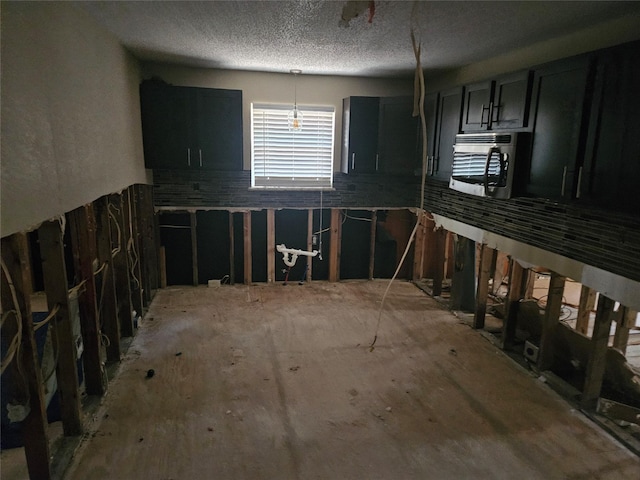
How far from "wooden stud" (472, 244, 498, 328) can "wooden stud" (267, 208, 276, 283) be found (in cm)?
233

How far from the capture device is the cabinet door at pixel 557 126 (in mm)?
2479

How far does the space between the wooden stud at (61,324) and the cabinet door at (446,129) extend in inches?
124

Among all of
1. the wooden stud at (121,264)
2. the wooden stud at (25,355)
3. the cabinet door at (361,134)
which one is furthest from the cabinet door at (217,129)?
the wooden stud at (25,355)

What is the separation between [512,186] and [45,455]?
3114mm

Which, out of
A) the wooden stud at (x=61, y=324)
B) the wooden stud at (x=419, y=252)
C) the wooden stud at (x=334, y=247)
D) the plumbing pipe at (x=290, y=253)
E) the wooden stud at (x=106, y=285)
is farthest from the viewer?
the wooden stud at (x=419, y=252)

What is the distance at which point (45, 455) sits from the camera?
1933mm

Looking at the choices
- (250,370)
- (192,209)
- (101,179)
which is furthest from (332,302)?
(101,179)

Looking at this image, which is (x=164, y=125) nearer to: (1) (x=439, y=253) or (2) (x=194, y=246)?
(2) (x=194, y=246)

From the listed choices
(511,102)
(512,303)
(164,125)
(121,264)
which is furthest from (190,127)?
(512,303)

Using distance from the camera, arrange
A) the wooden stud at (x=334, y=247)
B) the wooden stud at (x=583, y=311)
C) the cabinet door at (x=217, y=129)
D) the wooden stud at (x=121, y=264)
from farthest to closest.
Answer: the wooden stud at (x=334, y=247)
the cabinet door at (x=217, y=129)
the wooden stud at (x=583, y=311)
the wooden stud at (x=121, y=264)

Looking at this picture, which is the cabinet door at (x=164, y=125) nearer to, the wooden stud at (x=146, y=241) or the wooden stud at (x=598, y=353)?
the wooden stud at (x=146, y=241)

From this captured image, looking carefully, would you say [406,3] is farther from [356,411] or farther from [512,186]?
[356,411]

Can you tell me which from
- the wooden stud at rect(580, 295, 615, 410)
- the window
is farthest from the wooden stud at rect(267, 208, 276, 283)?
the wooden stud at rect(580, 295, 615, 410)

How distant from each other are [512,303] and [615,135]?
165 centimetres
